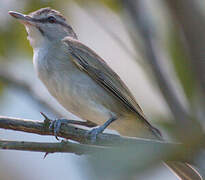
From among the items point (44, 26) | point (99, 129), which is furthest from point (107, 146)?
point (44, 26)

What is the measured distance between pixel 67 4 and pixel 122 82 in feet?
4.94

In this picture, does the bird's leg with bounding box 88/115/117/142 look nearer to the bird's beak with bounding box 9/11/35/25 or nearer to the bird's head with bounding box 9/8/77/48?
the bird's head with bounding box 9/8/77/48

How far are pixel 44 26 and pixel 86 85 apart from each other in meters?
1.27

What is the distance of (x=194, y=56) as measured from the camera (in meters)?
0.91

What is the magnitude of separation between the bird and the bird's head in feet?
0.04

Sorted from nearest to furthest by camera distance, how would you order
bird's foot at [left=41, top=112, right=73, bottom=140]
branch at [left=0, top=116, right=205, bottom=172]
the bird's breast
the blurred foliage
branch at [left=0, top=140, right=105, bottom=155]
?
branch at [left=0, top=116, right=205, bottom=172] → the blurred foliage → branch at [left=0, top=140, right=105, bottom=155] → bird's foot at [left=41, top=112, right=73, bottom=140] → the bird's breast

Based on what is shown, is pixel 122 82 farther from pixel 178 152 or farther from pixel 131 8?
pixel 178 152

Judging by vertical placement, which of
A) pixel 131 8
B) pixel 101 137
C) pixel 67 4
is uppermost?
pixel 131 8

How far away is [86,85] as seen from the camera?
432cm

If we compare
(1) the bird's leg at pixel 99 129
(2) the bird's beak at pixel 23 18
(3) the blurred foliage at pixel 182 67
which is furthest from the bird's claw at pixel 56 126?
(3) the blurred foliage at pixel 182 67

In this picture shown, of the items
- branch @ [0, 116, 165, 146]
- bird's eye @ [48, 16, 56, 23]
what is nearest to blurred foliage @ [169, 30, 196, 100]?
branch @ [0, 116, 165, 146]

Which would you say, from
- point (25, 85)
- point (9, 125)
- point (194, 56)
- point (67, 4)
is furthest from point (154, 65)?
point (25, 85)

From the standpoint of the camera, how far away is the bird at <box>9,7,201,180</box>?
4176 millimetres

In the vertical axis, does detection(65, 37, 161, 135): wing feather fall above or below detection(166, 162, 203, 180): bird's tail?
above
